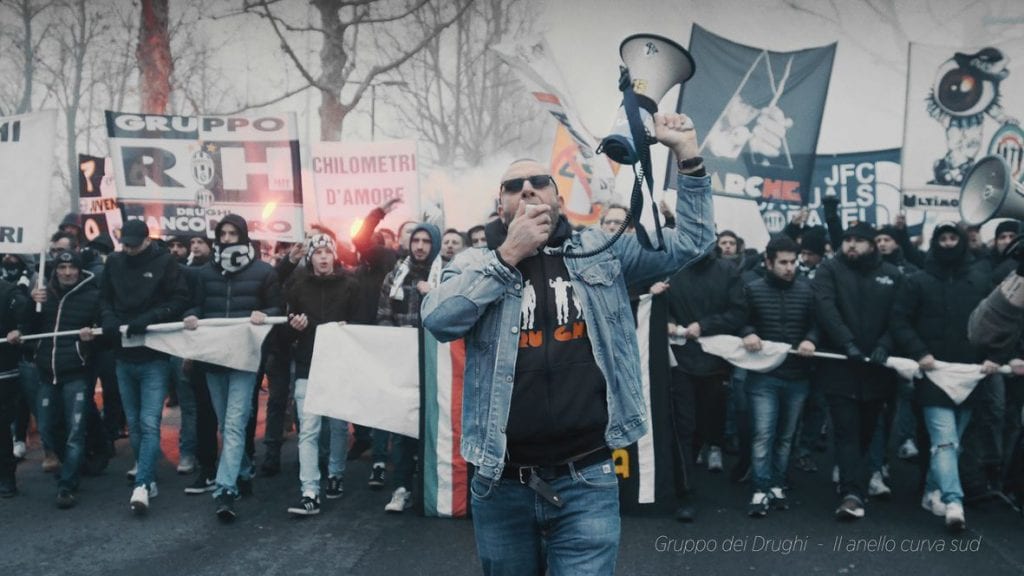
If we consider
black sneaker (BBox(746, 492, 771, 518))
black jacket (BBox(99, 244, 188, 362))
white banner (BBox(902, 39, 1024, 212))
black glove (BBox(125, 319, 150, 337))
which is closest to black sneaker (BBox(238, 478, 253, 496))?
Result: black jacket (BBox(99, 244, 188, 362))

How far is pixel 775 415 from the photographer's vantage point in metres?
6.43

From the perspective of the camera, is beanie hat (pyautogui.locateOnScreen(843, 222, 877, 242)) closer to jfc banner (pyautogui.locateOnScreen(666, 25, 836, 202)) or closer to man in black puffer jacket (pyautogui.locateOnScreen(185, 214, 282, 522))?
jfc banner (pyautogui.locateOnScreen(666, 25, 836, 202))

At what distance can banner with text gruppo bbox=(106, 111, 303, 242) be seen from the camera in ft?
26.8

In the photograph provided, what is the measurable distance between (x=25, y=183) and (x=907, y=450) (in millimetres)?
8575

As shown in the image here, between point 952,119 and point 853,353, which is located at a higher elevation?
point 952,119

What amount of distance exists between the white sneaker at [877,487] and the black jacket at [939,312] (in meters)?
0.98

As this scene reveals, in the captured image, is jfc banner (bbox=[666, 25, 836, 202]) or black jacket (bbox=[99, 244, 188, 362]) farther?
jfc banner (bbox=[666, 25, 836, 202])

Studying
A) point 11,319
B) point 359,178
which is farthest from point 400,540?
point 359,178

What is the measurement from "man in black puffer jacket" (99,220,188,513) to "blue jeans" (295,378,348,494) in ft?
3.57

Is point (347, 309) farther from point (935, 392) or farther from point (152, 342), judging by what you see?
point (935, 392)

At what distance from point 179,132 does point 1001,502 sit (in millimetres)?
8154

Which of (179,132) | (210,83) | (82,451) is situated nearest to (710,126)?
(179,132)

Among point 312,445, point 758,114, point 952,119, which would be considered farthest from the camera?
point 952,119

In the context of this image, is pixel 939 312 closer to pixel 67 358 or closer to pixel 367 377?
pixel 367 377
